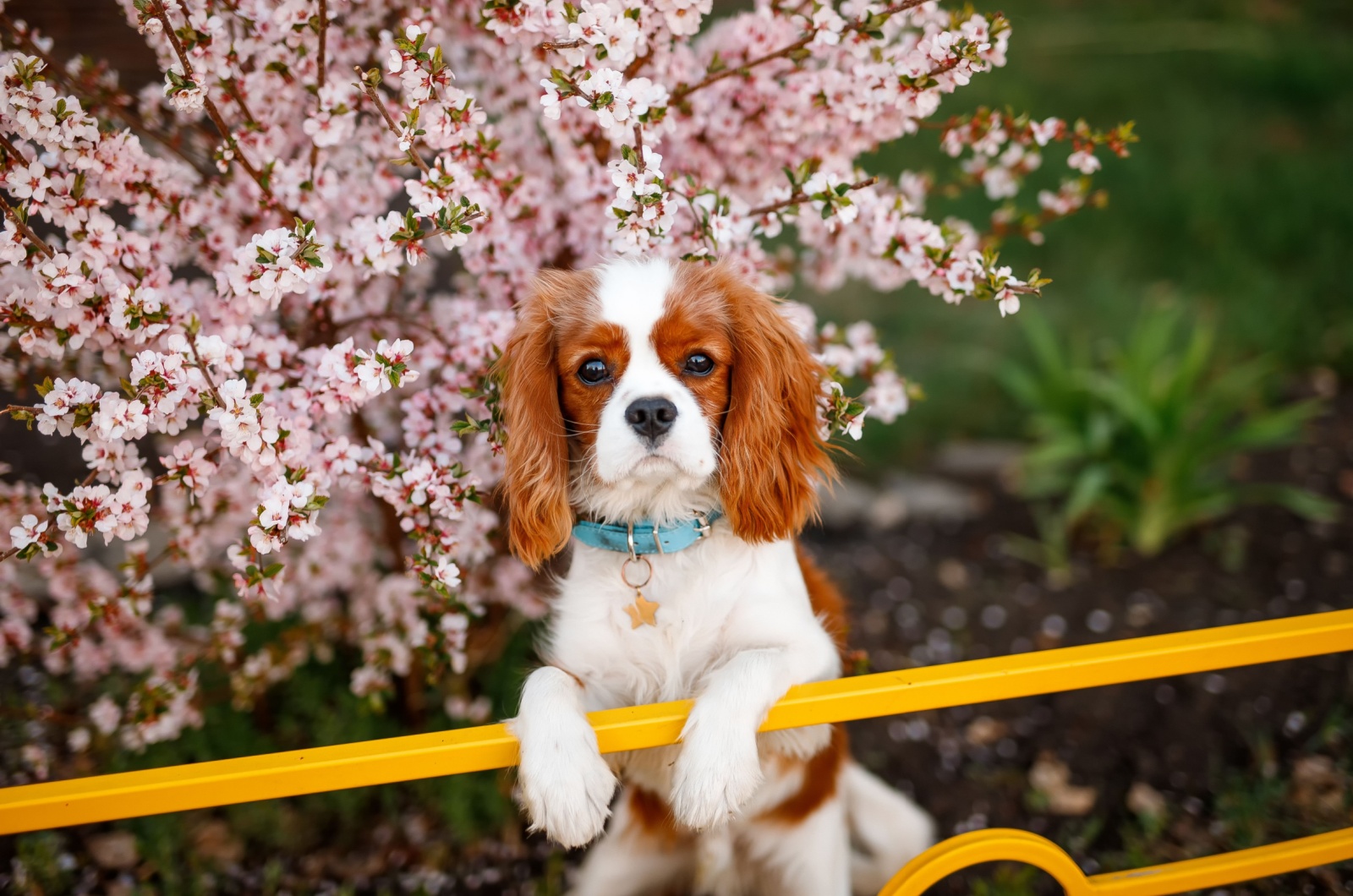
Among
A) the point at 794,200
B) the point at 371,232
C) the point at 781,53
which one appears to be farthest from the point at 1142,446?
the point at 371,232

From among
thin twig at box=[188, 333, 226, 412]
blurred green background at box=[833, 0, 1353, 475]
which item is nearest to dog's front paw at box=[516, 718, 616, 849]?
thin twig at box=[188, 333, 226, 412]

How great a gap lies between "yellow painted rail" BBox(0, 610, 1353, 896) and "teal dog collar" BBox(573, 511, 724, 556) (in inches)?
15.1

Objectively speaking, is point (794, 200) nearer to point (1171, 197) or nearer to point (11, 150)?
point (11, 150)

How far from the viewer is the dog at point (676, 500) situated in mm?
1755

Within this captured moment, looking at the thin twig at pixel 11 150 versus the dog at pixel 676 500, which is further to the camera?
the dog at pixel 676 500

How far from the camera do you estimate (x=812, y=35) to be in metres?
1.95

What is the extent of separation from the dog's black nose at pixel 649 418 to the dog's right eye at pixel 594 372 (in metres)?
0.15

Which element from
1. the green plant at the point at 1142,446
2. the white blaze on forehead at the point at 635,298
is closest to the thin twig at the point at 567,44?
the white blaze on forehead at the point at 635,298

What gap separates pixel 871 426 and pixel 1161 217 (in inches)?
117

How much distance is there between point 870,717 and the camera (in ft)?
4.95

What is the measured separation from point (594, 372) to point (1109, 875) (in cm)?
128

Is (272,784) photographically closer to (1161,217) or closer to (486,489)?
(486,489)

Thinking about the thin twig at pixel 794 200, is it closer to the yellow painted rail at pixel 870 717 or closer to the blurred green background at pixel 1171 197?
the yellow painted rail at pixel 870 717

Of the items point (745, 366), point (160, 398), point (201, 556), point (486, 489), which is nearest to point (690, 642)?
point (745, 366)
